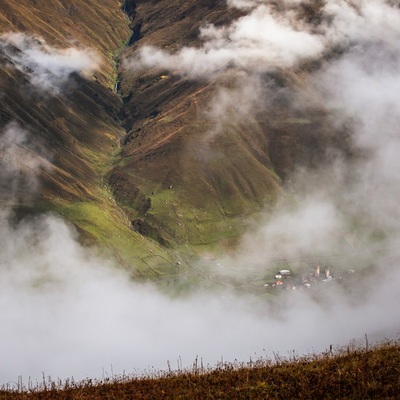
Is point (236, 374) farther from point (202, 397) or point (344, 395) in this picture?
point (344, 395)

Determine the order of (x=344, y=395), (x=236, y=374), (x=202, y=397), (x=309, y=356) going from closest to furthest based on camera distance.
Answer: (x=344, y=395), (x=202, y=397), (x=236, y=374), (x=309, y=356)

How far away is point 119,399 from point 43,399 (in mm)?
2743

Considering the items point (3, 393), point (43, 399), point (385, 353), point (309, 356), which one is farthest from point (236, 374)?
point (3, 393)

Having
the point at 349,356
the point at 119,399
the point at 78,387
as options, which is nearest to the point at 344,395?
the point at 349,356

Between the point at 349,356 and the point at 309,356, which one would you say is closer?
the point at 349,356

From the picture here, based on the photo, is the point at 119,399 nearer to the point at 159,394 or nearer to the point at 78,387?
the point at 159,394

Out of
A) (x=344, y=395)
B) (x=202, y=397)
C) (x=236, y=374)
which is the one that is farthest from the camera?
(x=236, y=374)

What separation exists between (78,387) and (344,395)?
9646 mm

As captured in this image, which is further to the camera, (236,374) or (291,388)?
(236,374)

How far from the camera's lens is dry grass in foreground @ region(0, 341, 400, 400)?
17.5 meters

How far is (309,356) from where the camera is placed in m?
22.4

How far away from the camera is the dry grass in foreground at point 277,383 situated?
Result: 1753cm

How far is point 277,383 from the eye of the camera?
728 inches

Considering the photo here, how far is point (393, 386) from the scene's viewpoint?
56.3ft
